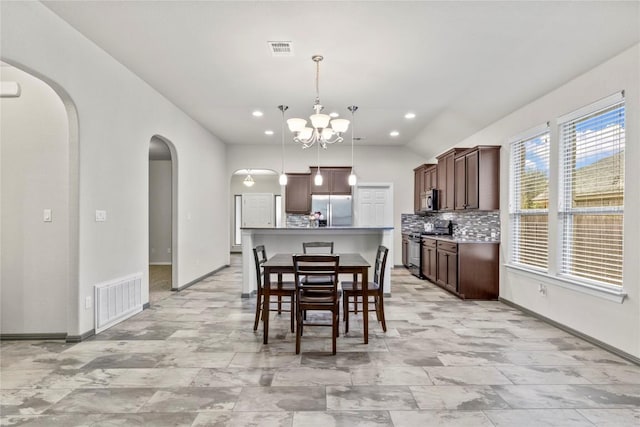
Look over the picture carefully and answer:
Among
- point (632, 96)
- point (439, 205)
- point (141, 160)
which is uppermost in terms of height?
point (632, 96)

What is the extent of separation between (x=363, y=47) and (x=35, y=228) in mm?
3608

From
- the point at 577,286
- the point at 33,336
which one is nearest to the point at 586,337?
the point at 577,286

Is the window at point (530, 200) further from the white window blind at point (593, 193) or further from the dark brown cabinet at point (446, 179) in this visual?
the dark brown cabinet at point (446, 179)

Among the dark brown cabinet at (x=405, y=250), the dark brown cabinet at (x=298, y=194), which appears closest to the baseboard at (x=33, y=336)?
the dark brown cabinet at (x=298, y=194)

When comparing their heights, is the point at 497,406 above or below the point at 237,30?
below

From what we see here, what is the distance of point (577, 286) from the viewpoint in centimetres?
369

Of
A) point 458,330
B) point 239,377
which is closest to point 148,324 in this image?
point 239,377

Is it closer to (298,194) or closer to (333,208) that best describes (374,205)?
(333,208)

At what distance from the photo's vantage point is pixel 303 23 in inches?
121

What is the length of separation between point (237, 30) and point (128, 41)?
1136 millimetres

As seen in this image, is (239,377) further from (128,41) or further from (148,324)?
(128,41)

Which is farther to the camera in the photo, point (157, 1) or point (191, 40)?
point (191, 40)

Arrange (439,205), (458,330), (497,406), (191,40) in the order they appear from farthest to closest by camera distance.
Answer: (439,205)
(458,330)
(191,40)
(497,406)

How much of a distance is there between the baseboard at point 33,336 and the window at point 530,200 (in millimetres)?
5287
